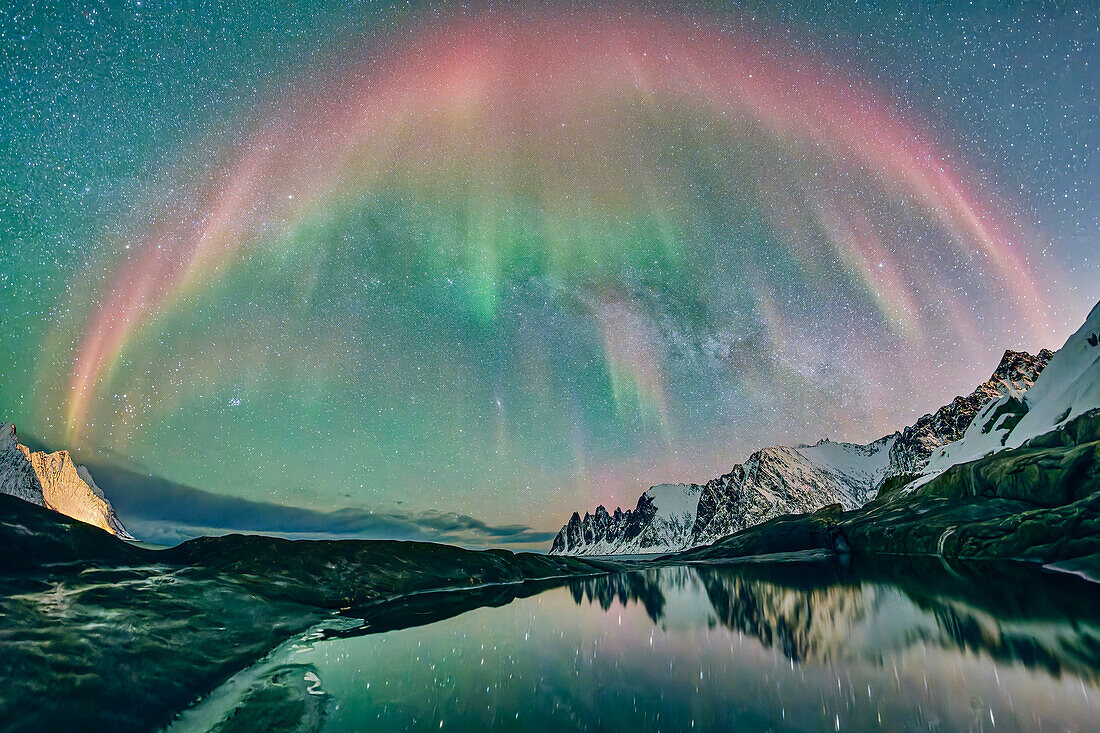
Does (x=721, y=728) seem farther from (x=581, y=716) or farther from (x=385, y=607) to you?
(x=385, y=607)

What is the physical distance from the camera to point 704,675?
18.9 metres

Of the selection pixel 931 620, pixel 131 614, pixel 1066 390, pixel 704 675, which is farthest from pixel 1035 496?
pixel 131 614

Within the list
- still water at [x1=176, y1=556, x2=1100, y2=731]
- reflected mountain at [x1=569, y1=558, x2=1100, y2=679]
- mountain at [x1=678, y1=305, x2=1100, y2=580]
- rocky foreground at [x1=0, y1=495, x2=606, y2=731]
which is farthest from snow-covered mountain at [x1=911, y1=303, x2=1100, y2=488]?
rocky foreground at [x1=0, y1=495, x2=606, y2=731]

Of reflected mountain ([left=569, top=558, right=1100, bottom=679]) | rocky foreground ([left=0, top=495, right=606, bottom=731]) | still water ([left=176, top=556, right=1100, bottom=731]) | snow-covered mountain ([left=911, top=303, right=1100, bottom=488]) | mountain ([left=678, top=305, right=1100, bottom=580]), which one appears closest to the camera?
still water ([left=176, top=556, right=1100, bottom=731])

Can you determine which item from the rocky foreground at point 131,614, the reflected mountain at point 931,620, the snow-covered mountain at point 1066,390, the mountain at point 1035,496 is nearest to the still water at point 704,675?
the reflected mountain at point 931,620

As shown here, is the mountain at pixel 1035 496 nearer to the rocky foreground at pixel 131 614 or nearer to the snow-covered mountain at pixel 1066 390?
the snow-covered mountain at pixel 1066 390

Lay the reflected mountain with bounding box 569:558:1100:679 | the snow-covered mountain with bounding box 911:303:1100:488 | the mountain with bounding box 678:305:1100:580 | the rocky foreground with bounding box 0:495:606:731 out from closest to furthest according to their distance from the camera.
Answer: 1. the rocky foreground with bounding box 0:495:606:731
2. the reflected mountain with bounding box 569:558:1100:679
3. the mountain with bounding box 678:305:1100:580
4. the snow-covered mountain with bounding box 911:303:1100:488

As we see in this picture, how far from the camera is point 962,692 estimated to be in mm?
14727

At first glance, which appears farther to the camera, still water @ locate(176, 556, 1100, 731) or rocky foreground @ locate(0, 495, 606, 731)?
rocky foreground @ locate(0, 495, 606, 731)

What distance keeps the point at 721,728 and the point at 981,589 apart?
5043 centimetres

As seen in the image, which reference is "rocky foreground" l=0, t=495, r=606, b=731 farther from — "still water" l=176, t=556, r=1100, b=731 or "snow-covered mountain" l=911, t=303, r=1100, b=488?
"snow-covered mountain" l=911, t=303, r=1100, b=488

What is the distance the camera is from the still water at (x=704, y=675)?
13.7 metres

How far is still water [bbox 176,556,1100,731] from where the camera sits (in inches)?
540

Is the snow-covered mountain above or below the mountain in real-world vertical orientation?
above
